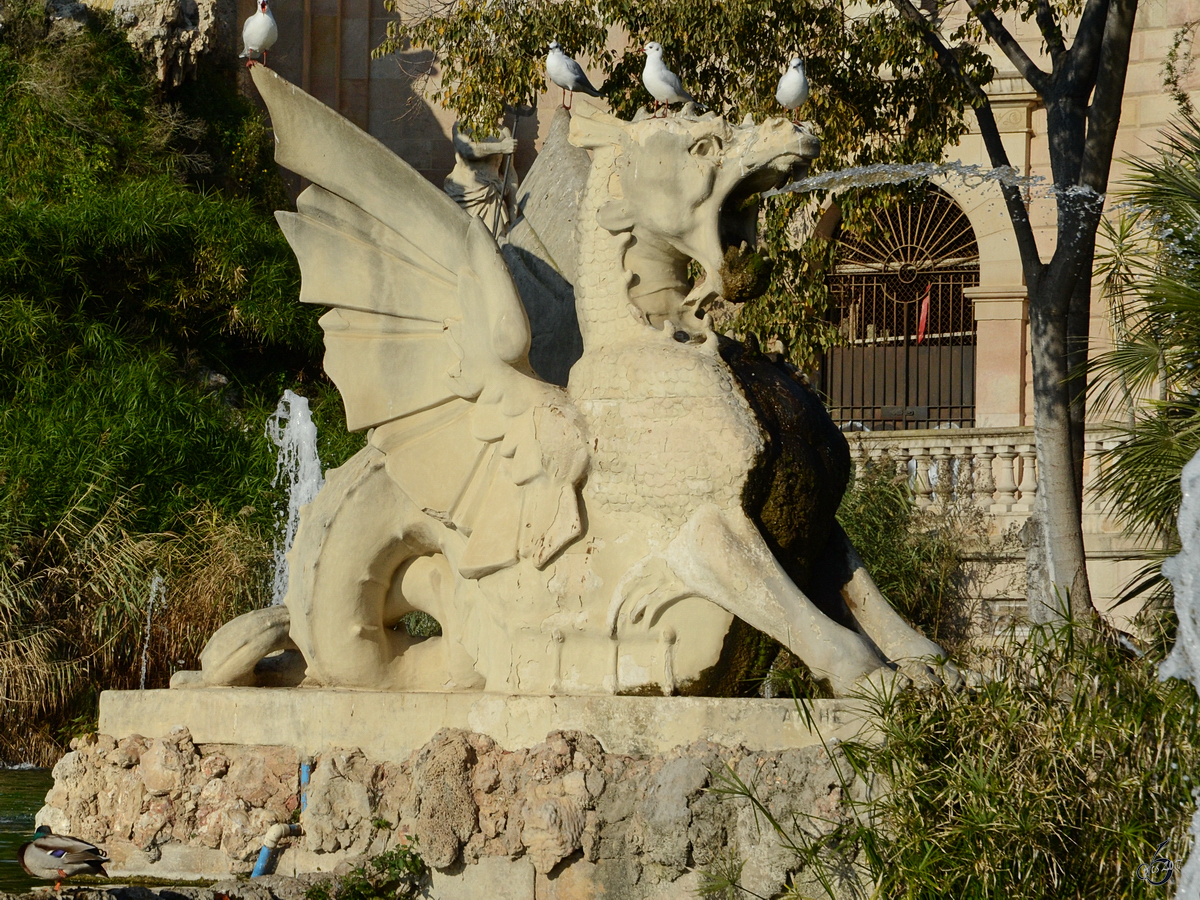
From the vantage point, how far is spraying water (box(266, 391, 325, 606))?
1233 centimetres

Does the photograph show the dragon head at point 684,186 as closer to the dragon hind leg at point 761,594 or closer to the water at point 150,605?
the dragon hind leg at point 761,594

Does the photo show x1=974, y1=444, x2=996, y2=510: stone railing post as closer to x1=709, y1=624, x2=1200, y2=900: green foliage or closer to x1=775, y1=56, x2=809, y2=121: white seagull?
x1=775, y1=56, x2=809, y2=121: white seagull

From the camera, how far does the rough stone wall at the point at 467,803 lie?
155 inches

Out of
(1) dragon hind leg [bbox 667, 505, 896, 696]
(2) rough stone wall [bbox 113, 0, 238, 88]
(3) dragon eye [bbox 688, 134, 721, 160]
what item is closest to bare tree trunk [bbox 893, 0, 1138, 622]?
(3) dragon eye [bbox 688, 134, 721, 160]

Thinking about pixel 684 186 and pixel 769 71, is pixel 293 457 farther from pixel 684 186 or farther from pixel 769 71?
pixel 684 186

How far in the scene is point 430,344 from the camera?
4848mm

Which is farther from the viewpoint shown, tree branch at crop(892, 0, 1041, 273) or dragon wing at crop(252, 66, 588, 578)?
tree branch at crop(892, 0, 1041, 273)

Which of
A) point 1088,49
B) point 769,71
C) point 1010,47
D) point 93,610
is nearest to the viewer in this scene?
point 1088,49

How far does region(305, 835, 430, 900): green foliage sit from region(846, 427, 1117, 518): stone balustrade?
9523 millimetres

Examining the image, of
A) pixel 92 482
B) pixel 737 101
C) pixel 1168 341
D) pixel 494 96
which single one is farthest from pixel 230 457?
pixel 1168 341

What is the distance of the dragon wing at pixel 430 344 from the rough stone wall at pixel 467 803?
60 cm

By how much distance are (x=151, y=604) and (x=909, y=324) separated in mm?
9248

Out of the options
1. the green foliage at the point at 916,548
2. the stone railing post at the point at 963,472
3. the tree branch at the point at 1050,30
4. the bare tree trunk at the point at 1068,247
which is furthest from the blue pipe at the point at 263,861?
the stone railing post at the point at 963,472

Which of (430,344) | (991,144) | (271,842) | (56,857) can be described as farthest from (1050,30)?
(56,857)
